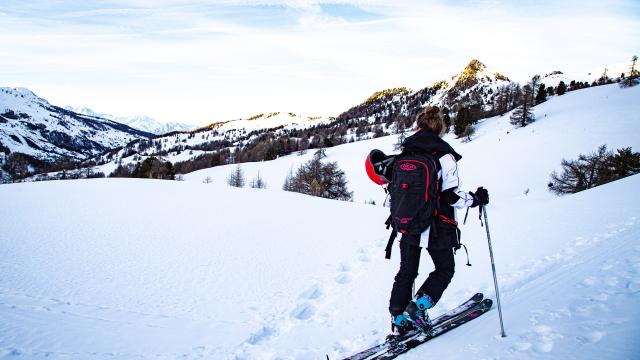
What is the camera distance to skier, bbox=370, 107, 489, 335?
3.64 meters

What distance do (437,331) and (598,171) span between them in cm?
3094

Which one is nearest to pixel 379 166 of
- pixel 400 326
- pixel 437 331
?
pixel 400 326

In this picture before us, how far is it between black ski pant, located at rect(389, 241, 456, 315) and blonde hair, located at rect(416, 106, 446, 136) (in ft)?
4.42

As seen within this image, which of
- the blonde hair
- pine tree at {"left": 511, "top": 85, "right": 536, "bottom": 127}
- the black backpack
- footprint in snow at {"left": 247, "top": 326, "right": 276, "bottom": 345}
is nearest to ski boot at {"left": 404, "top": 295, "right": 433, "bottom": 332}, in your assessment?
the black backpack

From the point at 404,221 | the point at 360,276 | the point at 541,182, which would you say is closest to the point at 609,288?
the point at 404,221

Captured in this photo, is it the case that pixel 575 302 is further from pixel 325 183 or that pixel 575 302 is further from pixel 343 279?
pixel 325 183

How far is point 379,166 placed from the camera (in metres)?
4.07

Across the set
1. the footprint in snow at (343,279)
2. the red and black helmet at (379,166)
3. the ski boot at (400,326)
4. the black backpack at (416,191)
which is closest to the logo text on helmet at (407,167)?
the black backpack at (416,191)

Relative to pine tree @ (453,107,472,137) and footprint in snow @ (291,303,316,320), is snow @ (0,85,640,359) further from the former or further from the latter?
pine tree @ (453,107,472,137)

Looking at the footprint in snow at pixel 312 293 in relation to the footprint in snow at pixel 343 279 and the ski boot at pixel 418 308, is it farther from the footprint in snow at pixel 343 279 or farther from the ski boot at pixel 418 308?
the ski boot at pixel 418 308

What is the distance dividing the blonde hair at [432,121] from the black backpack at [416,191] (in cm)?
39

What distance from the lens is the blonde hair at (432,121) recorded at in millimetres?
3836

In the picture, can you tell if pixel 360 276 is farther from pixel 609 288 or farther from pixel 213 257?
pixel 609 288

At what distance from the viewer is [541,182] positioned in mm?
36375
